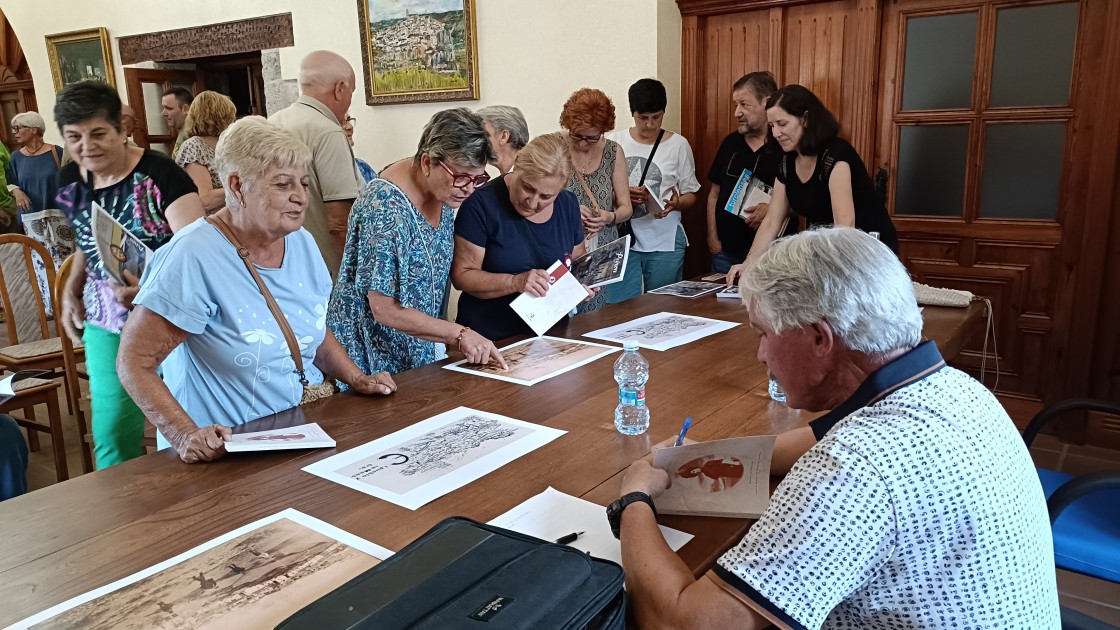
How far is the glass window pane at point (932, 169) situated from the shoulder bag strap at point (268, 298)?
354 cm

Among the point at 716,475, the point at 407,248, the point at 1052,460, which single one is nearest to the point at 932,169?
the point at 1052,460

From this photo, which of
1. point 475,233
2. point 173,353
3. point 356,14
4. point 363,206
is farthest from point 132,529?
point 356,14

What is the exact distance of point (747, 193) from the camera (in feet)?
13.1

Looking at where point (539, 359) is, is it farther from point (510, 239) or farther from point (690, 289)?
point (690, 289)

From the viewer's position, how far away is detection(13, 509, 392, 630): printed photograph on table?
3.50ft

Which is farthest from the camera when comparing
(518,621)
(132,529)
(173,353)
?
(173,353)

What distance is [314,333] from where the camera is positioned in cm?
201

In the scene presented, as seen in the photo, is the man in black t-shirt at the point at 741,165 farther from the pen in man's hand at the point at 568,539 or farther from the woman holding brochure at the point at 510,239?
the pen in man's hand at the point at 568,539

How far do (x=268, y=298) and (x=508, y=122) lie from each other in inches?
70.2

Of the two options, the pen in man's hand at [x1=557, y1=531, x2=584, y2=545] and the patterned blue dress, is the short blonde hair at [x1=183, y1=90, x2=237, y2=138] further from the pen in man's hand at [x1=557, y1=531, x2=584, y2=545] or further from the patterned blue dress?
the pen in man's hand at [x1=557, y1=531, x2=584, y2=545]

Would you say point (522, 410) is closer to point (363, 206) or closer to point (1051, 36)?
point (363, 206)

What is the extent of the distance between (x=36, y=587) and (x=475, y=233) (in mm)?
1710

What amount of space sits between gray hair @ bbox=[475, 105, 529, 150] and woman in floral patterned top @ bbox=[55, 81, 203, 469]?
1.29 meters

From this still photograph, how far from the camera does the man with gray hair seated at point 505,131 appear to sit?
3355mm
